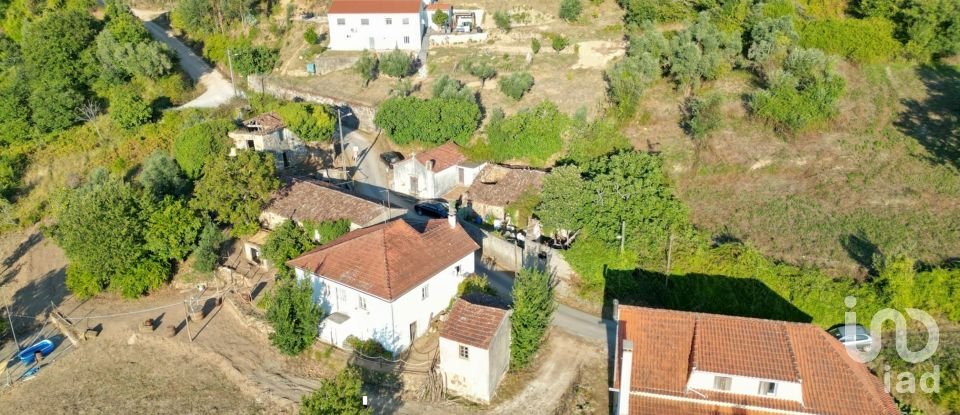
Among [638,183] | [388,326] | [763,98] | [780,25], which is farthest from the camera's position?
[780,25]

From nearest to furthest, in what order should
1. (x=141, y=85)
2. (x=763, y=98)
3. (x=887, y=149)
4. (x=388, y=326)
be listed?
(x=388, y=326), (x=887, y=149), (x=763, y=98), (x=141, y=85)

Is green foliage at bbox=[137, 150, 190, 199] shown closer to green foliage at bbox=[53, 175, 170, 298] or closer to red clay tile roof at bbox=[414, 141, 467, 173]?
green foliage at bbox=[53, 175, 170, 298]

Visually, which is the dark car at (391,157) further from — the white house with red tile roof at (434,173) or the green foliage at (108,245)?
the green foliage at (108,245)

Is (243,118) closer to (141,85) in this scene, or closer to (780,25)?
(141,85)

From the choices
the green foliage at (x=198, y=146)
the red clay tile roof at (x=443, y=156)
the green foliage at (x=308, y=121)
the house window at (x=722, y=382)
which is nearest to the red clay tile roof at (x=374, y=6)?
the green foliage at (x=308, y=121)

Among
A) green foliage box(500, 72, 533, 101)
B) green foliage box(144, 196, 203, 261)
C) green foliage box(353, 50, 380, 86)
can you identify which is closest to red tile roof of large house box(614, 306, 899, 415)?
green foliage box(144, 196, 203, 261)

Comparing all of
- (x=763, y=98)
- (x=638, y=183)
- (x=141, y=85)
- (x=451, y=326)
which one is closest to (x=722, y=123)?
(x=763, y=98)
